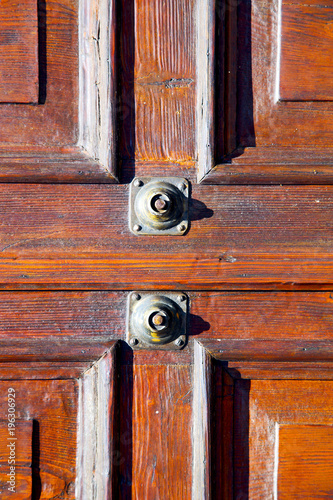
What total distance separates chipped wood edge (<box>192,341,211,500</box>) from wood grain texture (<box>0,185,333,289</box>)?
0.14 metres

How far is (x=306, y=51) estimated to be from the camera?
672 millimetres

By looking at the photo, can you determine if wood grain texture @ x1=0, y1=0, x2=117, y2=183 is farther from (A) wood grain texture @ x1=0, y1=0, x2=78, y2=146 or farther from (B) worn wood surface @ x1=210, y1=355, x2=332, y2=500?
(B) worn wood surface @ x1=210, y1=355, x2=332, y2=500

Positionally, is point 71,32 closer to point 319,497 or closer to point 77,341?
point 77,341

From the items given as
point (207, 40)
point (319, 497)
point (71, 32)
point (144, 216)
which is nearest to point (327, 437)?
point (319, 497)

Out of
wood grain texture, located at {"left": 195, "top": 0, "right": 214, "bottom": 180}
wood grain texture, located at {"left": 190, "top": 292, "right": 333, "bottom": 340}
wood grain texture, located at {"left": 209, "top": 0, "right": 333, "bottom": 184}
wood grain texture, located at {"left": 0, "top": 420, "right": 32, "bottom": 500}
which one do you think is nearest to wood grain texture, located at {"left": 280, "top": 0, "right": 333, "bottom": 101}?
wood grain texture, located at {"left": 209, "top": 0, "right": 333, "bottom": 184}

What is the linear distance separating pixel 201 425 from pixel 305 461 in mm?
215

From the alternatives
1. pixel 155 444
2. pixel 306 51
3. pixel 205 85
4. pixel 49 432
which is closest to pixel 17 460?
pixel 49 432

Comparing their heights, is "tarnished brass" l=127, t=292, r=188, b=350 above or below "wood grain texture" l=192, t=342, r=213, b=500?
above

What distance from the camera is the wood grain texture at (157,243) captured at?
2.17 feet

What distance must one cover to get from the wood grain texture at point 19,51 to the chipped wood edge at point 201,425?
54 cm

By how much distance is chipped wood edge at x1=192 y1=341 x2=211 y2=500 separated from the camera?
0.64 meters

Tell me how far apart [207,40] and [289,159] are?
24 centimetres

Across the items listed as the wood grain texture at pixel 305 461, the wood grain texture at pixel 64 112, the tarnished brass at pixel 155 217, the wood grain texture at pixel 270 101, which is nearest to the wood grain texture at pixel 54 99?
the wood grain texture at pixel 64 112

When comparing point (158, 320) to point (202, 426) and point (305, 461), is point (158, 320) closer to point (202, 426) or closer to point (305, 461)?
point (202, 426)
